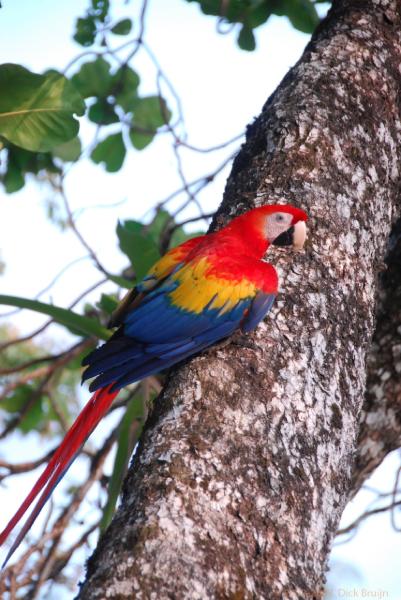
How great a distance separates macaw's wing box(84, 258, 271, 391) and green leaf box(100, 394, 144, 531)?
2.16ft

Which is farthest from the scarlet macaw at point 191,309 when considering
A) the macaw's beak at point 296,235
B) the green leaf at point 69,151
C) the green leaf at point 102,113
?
the green leaf at point 102,113

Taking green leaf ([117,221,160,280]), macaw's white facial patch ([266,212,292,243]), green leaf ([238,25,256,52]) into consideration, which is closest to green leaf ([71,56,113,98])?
green leaf ([238,25,256,52])

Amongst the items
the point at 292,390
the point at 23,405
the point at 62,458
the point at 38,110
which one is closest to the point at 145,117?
the point at 38,110

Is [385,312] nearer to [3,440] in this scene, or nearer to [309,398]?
[309,398]

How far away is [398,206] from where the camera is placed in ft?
6.92

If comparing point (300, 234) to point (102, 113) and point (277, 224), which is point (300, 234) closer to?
point (277, 224)

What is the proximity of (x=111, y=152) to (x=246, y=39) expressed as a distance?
0.75 meters

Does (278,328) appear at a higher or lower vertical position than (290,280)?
lower

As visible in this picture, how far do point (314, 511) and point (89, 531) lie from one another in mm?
1470

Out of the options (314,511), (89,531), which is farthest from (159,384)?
(314,511)

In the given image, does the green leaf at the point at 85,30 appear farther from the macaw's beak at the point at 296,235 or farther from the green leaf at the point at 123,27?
the macaw's beak at the point at 296,235

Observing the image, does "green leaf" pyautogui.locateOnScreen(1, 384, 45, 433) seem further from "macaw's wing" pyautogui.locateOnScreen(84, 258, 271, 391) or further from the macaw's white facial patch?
the macaw's white facial patch

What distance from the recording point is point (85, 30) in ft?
10.00

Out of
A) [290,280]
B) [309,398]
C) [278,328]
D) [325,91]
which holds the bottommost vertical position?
[309,398]
